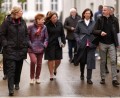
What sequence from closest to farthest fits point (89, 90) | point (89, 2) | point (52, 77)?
point (89, 90), point (52, 77), point (89, 2)

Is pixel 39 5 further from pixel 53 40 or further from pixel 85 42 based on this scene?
pixel 85 42

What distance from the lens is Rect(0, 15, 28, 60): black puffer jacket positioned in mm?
12062

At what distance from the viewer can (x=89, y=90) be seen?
41.3 ft

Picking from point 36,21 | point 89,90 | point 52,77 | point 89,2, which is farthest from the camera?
point 89,2

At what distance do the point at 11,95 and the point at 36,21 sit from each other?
7.79 feet

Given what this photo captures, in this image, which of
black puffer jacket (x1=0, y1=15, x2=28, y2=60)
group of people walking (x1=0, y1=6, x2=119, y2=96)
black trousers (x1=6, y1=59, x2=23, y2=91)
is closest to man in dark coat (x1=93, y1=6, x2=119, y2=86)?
group of people walking (x1=0, y1=6, x2=119, y2=96)

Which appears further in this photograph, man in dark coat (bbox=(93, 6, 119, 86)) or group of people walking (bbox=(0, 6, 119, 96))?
man in dark coat (bbox=(93, 6, 119, 86))

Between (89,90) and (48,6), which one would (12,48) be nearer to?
(89,90)

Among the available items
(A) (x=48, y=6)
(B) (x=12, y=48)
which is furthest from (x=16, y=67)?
(A) (x=48, y=6)

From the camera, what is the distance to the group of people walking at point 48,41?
477 inches

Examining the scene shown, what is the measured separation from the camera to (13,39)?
12102 millimetres

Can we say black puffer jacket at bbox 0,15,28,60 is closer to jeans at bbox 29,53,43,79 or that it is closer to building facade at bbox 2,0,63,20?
jeans at bbox 29,53,43,79

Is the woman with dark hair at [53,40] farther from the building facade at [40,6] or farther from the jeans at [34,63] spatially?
the building facade at [40,6]

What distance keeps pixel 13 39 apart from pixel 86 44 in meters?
2.36
